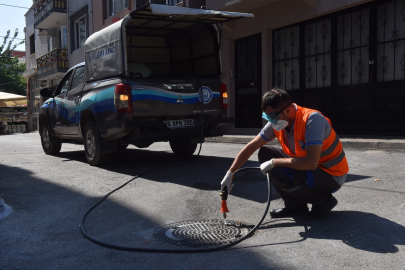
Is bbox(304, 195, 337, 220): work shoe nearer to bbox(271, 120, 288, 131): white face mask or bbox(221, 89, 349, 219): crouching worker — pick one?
bbox(221, 89, 349, 219): crouching worker

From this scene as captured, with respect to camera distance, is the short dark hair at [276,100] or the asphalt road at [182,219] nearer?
the asphalt road at [182,219]

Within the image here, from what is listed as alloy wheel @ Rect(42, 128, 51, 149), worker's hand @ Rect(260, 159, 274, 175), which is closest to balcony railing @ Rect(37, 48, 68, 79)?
alloy wheel @ Rect(42, 128, 51, 149)

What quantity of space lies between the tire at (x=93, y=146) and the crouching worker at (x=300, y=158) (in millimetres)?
3830

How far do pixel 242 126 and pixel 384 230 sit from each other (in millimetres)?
10178

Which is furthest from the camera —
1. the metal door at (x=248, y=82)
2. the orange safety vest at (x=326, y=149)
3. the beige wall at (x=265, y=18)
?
the metal door at (x=248, y=82)

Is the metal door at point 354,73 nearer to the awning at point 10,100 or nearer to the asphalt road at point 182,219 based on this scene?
the asphalt road at point 182,219

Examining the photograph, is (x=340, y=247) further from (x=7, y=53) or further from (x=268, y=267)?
(x=7, y=53)

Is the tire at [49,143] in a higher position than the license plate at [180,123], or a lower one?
lower

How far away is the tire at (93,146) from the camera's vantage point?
22.8 ft

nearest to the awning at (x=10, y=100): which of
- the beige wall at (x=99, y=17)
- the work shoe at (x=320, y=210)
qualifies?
the beige wall at (x=99, y=17)

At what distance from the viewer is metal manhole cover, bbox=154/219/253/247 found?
3.27m

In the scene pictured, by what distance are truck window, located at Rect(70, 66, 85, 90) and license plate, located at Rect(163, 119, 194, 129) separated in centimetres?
218

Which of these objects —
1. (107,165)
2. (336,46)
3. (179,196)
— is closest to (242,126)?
(336,46)

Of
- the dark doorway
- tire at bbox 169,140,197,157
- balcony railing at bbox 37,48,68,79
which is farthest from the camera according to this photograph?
balcony railing at bbox 37,48,68,79
